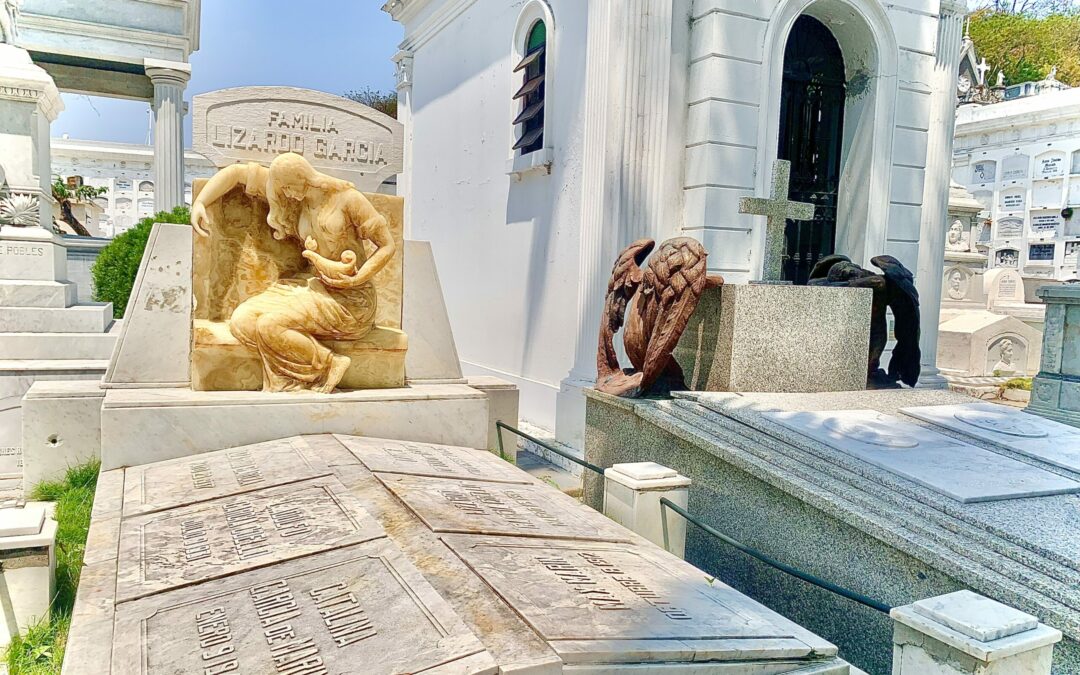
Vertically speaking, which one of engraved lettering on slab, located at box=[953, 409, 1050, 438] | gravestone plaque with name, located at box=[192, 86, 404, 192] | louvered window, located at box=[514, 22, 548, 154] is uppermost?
louvered window, located at box=[514, 22, 548, 154]

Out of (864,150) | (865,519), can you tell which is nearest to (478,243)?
(864,150)

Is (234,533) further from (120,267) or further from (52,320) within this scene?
(120,267)

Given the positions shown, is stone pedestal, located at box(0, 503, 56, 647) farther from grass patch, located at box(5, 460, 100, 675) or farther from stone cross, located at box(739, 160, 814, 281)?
stone cross, located at box(739, 160, 814, 281)

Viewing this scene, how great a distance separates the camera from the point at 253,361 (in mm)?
4605

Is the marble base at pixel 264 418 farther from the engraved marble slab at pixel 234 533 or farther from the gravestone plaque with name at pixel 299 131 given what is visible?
the gravestone plaque with name at pixel 299 131

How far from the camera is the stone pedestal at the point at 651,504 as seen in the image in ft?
12.5

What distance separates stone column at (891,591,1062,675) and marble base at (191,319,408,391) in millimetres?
3487

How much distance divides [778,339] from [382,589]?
3.60m

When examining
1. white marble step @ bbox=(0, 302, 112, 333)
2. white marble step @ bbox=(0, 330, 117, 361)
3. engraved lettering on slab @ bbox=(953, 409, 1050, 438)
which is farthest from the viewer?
white marble step @ bbox=(0, 302, 112, 333)

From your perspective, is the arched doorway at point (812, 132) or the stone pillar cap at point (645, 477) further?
the arched doorway at point (812, 132)

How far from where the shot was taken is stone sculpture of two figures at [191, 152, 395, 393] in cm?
455

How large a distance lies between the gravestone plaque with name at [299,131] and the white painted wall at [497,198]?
2.79 metres

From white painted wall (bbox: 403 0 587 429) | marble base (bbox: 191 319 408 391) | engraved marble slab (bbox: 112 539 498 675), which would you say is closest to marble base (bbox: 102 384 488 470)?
marble base (bbox: 191 319 408 391)

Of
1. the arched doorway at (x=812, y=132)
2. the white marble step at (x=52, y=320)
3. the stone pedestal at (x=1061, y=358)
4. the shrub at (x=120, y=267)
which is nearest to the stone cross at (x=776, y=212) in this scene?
the arched doorway at (x=812, y=132)
